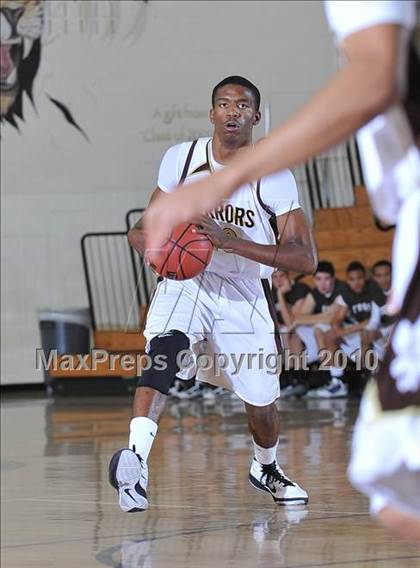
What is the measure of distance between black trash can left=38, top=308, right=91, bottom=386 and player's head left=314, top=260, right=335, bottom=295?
83.2 inches

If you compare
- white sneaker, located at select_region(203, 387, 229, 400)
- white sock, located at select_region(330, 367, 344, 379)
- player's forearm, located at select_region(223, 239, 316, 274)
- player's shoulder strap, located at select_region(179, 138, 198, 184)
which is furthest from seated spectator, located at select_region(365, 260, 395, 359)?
player's shoulder strap, located at select_region(179, 138, 198, 184)

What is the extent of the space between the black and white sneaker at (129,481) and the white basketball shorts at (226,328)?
0.55 m

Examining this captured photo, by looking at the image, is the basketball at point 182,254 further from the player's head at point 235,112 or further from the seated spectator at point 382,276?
the seated spectator at point 382,276

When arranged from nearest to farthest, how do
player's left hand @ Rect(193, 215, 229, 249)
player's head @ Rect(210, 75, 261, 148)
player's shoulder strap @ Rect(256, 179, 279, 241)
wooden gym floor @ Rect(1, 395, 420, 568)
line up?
1. player's head @ Rect(210, 75, 261, 148)
2. wooden gym floor @ Rect(1, 395, 420, 568)
3. player's left hand @ Rect(193, 215, 229, 249)
4. player's shoulder strap @ Rect(256, 179, 279, 241)

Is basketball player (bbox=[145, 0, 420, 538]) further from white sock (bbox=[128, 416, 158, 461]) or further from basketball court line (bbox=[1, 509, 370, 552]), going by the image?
basketball court line (bbox=[1, 509, 370, 552])

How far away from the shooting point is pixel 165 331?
5605 mm

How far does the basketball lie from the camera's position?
5.21 metres

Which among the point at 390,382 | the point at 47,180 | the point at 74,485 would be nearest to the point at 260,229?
the point at 74,485

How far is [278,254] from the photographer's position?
18.0 feet

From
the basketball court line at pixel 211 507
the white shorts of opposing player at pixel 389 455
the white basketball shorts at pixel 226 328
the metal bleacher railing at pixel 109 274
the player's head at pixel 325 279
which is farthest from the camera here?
the metal bleacher railing at pixel 109 274

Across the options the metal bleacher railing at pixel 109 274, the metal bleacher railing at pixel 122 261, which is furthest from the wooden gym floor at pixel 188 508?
the metal bleacher railing at pixel 109 274

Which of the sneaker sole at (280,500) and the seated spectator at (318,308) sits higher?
the sneaker sole at (280,500)

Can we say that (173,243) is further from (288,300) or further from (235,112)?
(288,300)

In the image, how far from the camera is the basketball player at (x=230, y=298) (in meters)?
5.20
